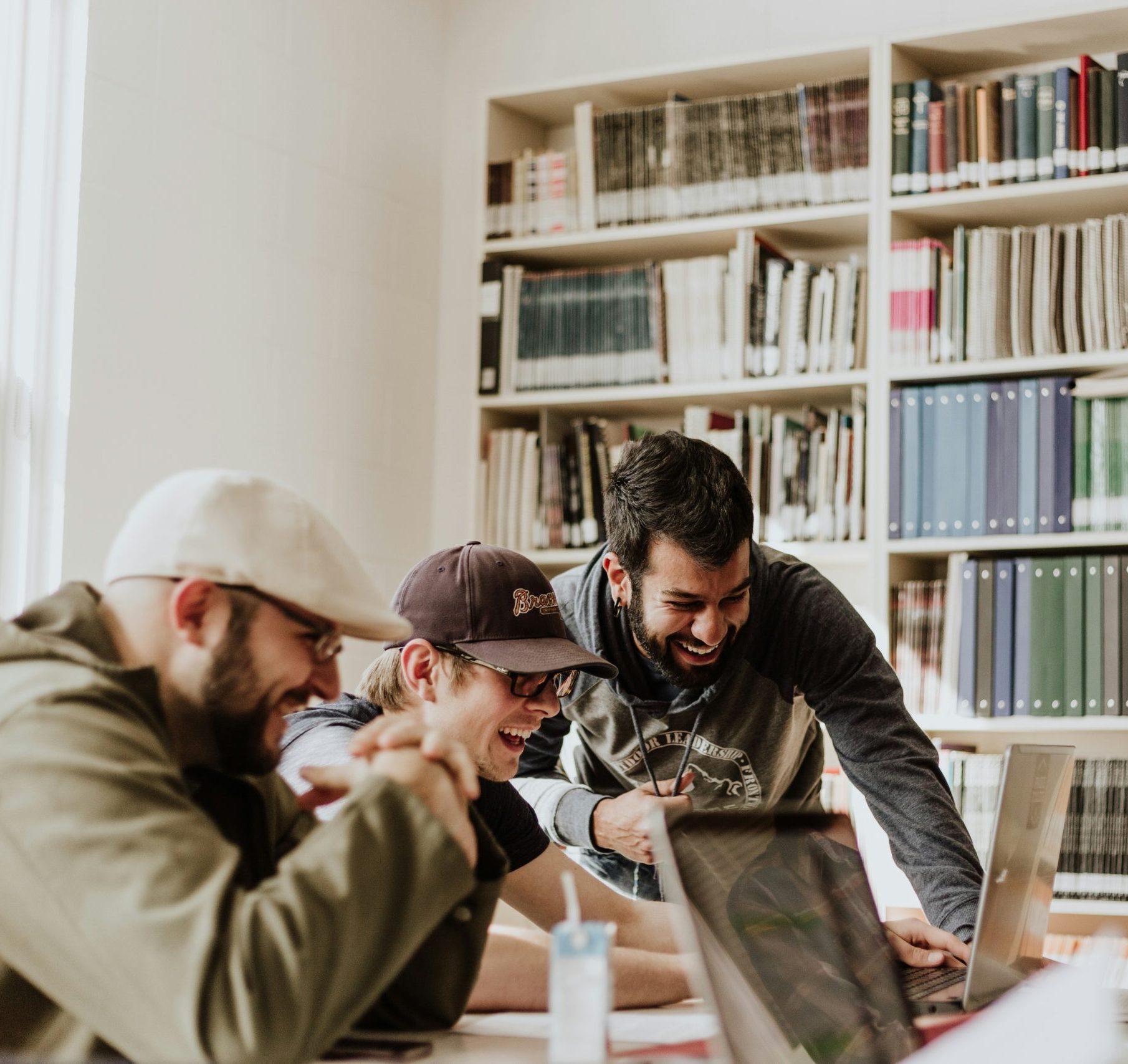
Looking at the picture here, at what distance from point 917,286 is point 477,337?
112cm

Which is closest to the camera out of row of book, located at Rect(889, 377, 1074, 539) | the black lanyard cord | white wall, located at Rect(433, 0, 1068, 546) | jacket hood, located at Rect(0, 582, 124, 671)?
jacket hood, located at Rect(0, 582, 124, 671)

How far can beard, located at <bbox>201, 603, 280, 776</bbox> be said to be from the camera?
3.60 feet

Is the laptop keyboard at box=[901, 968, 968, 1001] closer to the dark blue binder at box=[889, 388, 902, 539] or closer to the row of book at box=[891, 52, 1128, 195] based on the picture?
the dark blue binder at box=[889, 388, 902, 539]

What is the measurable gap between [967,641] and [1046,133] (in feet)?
3.66

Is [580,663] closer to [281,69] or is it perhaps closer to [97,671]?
[97,671]

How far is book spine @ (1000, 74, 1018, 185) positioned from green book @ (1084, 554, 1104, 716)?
85cm

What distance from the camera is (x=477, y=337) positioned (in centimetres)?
360

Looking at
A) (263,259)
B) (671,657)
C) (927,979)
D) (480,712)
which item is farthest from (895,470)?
(927,979)

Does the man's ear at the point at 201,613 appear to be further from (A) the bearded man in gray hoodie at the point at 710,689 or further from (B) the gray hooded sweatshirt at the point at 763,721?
(B) the gray hooded sweatshirt at the point at 763,721

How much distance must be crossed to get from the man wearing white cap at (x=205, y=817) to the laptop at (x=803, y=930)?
7.8 inches

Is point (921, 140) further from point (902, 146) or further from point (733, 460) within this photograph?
point (733, 460)

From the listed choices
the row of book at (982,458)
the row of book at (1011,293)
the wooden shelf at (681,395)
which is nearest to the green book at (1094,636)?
the row of book at (982,458)

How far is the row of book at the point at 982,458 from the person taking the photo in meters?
2.96

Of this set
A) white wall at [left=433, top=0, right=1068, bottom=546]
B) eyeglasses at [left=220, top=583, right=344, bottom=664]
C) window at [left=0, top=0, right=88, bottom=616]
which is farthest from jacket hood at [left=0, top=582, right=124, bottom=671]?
white wall at [left=433, top=0, right=1068, bottom=546]
